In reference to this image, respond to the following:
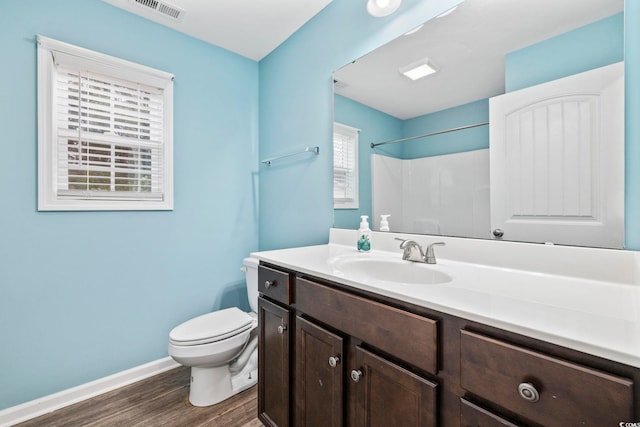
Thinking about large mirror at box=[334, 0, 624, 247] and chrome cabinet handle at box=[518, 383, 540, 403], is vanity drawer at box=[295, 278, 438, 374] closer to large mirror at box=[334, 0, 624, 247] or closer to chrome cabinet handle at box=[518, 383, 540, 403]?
chrome cabinet handle at box=[518, 383, 540, 403]

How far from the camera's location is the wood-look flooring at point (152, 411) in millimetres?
1443

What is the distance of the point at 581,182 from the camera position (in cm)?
89

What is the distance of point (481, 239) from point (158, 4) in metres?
2.26

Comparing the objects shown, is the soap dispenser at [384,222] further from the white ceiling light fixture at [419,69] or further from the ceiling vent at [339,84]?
the ceiling vent at [339,84]

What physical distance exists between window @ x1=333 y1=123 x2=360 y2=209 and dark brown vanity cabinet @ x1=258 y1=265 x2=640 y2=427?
2.19ft

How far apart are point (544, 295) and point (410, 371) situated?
1.40 ft

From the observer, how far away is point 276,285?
125 cm

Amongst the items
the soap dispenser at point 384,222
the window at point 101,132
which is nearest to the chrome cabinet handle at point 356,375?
the soap dispenser at point 384,222

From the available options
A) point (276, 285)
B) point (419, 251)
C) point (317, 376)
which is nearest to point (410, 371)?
point (317, 376)

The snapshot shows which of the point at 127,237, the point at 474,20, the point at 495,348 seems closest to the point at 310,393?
the point at 495,348

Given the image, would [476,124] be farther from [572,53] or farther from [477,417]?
[477,417]

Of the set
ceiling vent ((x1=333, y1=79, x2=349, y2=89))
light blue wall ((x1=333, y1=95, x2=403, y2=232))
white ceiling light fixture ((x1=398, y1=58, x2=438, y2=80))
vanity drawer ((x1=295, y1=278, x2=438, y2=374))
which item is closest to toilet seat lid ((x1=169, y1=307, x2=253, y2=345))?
vanity drawer ((x1=295, y1=278, x2=438, y2=374))

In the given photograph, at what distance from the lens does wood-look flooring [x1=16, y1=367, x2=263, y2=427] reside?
1.44 m

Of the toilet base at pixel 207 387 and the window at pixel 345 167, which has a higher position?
the window at pixel 345 167
